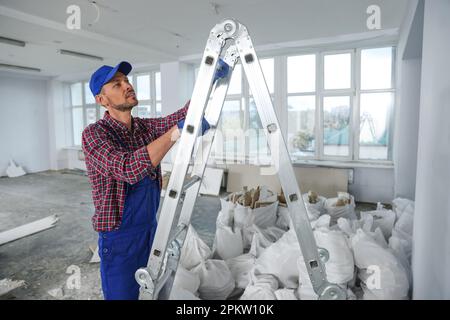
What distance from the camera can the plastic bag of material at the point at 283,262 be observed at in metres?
1.86

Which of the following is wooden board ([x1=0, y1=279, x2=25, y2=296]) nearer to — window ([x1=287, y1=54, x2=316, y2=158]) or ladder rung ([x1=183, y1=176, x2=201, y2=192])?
ladder rung ([x1=183, y1=176, x2=201, y2=192])

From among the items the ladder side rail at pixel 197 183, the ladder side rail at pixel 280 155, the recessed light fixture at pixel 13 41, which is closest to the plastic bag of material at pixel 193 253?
the ladder side rail at pixel 197 183

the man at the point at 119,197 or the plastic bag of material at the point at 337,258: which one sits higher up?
the man at the point at 119,197

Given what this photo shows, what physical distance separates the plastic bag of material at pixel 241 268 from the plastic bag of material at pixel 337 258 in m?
0.54

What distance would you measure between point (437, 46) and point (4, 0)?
370 cm

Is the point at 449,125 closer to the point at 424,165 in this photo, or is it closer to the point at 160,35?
the point at 424,165

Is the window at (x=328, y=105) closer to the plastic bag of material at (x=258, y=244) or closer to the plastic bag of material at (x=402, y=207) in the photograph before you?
the plastic bag of material at (x=402, y=207)

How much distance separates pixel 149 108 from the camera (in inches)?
269

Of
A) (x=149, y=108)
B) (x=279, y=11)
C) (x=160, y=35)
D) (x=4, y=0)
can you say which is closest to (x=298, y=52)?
(x=279, y=11)

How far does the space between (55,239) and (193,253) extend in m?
2.04

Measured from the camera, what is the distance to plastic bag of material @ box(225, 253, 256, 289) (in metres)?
2.08

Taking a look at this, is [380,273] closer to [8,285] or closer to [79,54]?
[8,285]

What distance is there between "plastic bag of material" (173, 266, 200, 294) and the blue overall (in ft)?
1.09
